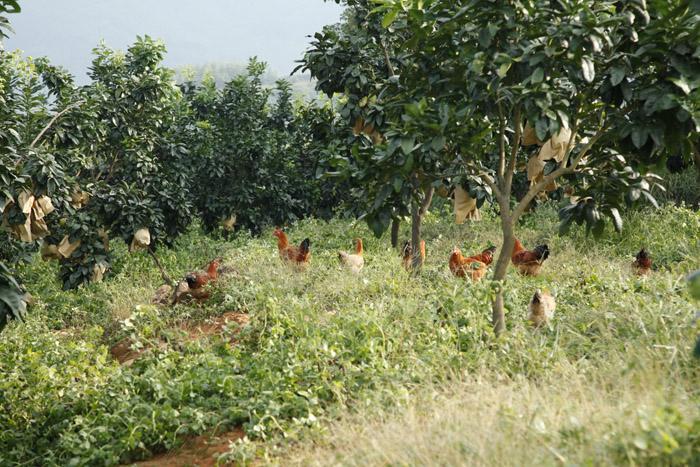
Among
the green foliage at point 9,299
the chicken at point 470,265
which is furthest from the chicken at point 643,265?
the green foliage at point 9,299

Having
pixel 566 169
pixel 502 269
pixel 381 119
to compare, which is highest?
pixel 381 119

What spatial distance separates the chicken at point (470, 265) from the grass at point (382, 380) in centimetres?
21

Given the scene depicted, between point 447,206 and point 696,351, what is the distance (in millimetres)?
10909

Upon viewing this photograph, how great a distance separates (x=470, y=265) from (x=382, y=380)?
300 centimetres

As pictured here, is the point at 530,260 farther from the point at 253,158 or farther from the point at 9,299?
the point at 253,158

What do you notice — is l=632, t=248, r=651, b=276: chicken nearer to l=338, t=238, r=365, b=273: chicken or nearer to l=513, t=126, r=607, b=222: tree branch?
l=513, t=126, r=607, b=222: tree branch

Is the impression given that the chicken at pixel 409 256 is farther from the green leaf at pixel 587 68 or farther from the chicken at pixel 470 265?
the green leaf at pixel 587 68

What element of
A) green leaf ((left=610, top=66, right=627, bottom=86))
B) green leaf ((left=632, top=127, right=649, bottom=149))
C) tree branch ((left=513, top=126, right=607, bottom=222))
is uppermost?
green leaf ((left=610, top=66, right=627, bottom=86))

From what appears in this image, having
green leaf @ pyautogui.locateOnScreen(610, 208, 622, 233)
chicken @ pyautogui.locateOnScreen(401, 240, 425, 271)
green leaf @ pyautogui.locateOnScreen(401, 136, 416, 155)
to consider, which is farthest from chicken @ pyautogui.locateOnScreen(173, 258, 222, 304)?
green leaf @ pyautogui.locateOnScreen(610, 208, 622, 233)

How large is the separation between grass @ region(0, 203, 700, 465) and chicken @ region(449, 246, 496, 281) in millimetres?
210

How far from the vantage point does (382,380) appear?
4.10 m

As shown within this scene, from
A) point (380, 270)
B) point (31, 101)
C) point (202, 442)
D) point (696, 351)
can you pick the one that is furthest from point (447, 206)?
point (696, 351)

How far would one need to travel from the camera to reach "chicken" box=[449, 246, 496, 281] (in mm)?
6631

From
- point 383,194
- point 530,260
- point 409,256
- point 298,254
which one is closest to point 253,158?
point 298,254
